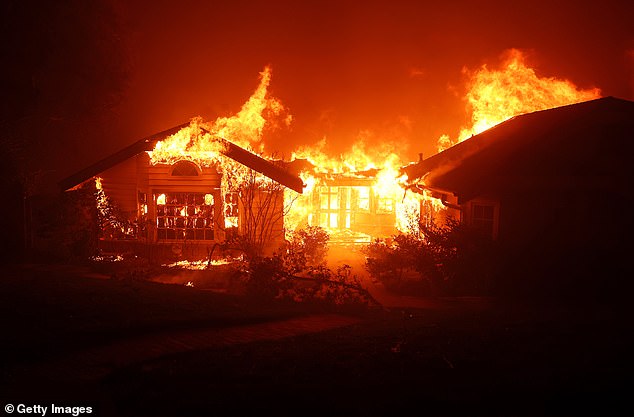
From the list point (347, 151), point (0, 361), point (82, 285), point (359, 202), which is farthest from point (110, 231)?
point (347, 151)

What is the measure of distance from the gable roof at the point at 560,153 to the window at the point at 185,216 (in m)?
7.24

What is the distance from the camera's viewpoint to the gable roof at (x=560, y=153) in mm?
11297

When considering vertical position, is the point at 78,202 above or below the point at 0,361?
above

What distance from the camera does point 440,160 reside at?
66.4 ft

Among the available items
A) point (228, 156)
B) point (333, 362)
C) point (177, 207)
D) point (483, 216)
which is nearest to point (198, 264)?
point (177, 207)

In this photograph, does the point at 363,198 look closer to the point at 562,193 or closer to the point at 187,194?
the point at 187,194

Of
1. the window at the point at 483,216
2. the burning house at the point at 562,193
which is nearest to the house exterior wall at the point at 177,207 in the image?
the burning house at the point at 562,193

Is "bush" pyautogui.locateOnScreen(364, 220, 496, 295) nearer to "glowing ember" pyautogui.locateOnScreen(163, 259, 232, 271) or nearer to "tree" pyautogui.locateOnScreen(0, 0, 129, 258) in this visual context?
"glowing ember" pyautogui.locateOnScreen(163, 259, 232, 271)

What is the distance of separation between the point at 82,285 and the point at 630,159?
12.7 metres

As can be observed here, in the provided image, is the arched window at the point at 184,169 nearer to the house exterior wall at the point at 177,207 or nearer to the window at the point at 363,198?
the house exterior wall at the point at 177,207

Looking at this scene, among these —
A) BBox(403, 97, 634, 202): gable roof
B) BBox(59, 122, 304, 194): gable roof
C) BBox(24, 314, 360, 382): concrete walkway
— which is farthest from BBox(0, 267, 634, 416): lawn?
BBox(59, 122, 304, 194): gable roof

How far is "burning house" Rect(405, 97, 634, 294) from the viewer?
10.7 metres

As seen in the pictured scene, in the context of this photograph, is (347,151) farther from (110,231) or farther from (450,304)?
(450,304)

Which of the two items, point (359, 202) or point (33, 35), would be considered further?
point (359, 202)
